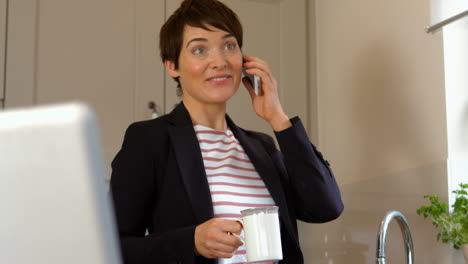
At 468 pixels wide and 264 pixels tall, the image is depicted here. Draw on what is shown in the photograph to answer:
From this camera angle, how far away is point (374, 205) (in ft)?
6.16

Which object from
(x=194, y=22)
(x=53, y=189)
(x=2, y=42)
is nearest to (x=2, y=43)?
(x=2, y=42)

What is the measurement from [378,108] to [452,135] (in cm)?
36

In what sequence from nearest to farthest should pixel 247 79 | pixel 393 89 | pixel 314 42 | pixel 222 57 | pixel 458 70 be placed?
pixel 222 57 → pixel 247 79 → pixel 458 70 → pixel 393 89 → pixel 314 42

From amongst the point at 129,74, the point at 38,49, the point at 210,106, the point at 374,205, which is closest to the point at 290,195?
the point at 210,106

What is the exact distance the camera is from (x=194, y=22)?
136 centimetres

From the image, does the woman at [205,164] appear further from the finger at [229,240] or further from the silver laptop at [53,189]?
the silver laptop at [53,189]

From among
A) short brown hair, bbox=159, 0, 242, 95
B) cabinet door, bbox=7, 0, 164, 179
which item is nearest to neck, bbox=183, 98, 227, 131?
short brown hair, bbox=159, 0, 242, 95

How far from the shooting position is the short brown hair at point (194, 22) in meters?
1.36

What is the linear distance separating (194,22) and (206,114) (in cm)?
22

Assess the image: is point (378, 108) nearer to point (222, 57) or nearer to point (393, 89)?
point (393, 89)

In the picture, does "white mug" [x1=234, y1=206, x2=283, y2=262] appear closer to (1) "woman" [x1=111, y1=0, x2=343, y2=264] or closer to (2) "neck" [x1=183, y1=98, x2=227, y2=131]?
(1) "woman" [x1=111, y1=0, x2=343, y2=264]

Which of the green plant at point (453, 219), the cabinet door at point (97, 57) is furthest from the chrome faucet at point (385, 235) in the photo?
the cabinet door at point (97, 57)

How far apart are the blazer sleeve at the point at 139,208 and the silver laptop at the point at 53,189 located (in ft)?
2.71

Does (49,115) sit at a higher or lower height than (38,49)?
lower
